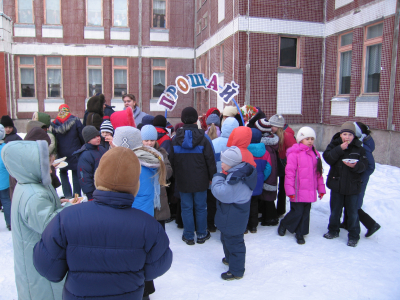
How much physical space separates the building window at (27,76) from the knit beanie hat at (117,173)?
17350 mm

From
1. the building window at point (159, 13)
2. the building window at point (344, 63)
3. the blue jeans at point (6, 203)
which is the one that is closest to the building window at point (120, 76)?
the building window at point (159, 13)

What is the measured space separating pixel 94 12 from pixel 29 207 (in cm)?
1707

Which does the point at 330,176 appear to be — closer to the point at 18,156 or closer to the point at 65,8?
the point at 18,156

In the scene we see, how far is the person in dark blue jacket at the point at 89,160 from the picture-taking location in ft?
13.1

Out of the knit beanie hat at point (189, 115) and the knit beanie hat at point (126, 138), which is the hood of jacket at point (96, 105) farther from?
the knit beanie hat at point (126, 138)

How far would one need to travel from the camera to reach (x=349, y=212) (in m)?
4.20

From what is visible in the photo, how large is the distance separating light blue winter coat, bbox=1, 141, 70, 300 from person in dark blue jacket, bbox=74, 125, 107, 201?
71.0 inches

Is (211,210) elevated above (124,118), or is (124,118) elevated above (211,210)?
(124,118)

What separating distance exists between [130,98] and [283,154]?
315 cm

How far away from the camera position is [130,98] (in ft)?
20.4

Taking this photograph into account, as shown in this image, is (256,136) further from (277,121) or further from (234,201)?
(234,201)

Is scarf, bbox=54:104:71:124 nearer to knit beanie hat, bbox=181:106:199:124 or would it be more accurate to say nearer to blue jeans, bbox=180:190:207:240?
knit beanie hat, bbox=181:106:199:124

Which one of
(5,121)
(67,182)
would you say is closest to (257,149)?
(67,182)

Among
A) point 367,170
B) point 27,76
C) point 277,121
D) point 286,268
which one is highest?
point 27,76
